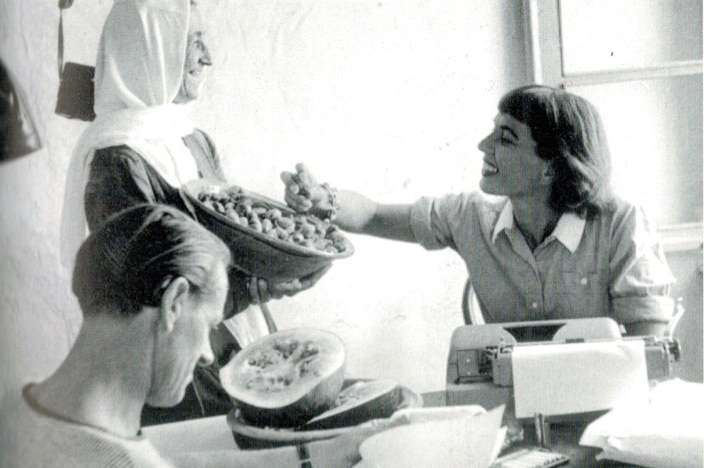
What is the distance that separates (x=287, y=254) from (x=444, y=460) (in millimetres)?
399

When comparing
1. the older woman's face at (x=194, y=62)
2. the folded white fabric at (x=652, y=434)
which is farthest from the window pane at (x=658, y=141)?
the older woman's face at (x=194, y=62)

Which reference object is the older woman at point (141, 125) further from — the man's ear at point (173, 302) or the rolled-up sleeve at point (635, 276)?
the rolled-up sleeve at point (635, 276)

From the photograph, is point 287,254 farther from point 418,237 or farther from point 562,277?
point 562,277

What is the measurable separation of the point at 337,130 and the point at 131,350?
17.7 inches

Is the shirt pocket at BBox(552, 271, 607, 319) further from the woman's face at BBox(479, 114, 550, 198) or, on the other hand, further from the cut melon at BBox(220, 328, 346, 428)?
the cut melon at BBox(220, 328, 346, 428)

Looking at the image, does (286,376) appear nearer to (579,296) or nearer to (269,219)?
(269,219)

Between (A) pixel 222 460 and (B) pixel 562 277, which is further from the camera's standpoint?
(B) pixel 562 277

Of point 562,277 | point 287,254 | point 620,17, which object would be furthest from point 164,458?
point 620,17

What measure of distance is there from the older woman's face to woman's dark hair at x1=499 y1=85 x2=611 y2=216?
472 mm

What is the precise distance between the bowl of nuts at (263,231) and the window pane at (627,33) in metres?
0.49

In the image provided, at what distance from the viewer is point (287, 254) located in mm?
1186

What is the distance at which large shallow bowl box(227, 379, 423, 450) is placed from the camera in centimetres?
117

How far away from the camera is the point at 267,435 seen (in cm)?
117

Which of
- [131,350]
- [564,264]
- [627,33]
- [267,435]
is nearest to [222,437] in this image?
[267,435]
